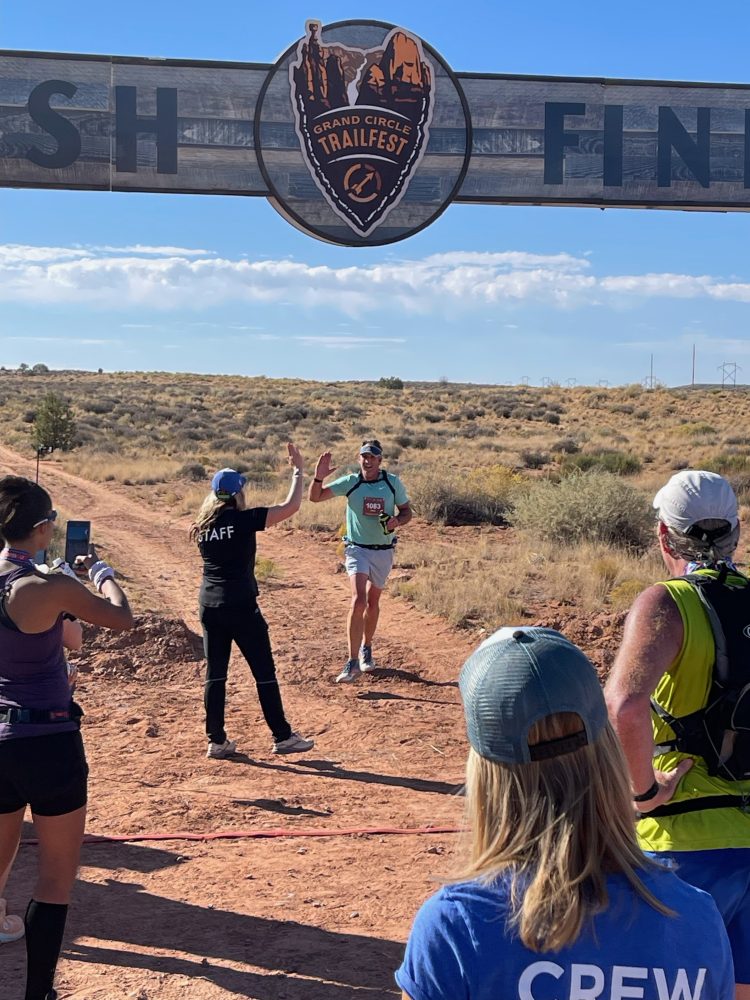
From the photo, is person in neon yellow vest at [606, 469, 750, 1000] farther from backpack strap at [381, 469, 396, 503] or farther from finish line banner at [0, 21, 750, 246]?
backpack strap at [381, 469, 396, 503]

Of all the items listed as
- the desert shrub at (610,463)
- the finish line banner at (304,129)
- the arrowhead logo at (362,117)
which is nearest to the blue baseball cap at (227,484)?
the finish line banner at (304,129)

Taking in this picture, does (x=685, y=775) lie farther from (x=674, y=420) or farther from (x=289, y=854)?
(x=674, y=420)

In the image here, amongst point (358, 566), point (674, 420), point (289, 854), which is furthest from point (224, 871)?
point (674, 420)

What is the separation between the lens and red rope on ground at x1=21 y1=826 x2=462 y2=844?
18.7 feet

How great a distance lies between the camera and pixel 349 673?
355 inches

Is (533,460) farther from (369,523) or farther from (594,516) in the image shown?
(369,523)

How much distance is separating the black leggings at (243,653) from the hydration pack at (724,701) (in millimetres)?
4310

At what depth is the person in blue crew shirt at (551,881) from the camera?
1.57 meters

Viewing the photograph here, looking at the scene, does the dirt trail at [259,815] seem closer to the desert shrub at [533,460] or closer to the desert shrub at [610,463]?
the desert shrub at [610,463]

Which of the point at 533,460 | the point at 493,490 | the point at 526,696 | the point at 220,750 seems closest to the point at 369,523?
the point at 220,750

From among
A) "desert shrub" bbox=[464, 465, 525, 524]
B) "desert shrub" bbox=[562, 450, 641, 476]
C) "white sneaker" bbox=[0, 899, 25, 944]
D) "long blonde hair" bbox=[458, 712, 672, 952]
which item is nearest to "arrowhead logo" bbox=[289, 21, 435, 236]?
"white sneaker" bbox=[0, 899, 25, 944]

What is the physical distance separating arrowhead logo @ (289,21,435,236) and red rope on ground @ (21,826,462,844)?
3.56 meters

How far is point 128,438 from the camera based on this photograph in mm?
37312

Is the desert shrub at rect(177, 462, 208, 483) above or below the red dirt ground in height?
above
